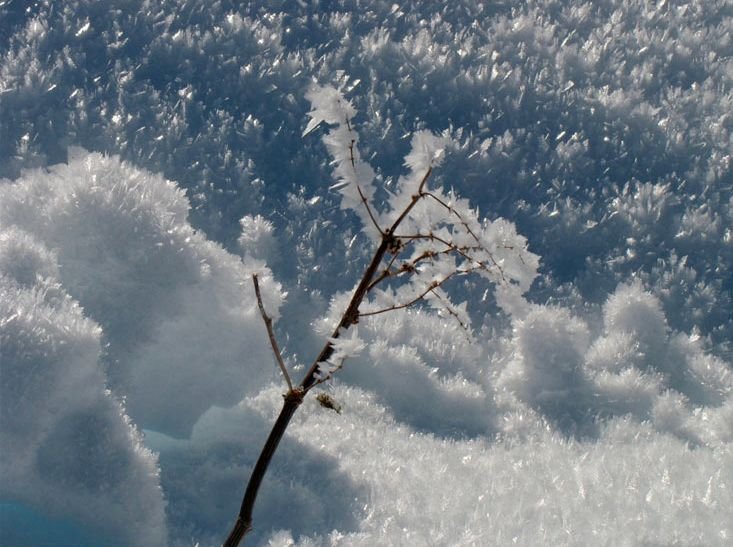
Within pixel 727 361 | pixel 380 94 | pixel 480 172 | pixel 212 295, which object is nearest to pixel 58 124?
pixel 212 295

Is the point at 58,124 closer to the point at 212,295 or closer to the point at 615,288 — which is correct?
the point at 212,295

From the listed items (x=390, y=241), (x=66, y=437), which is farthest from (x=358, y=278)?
(x=390, y=241)

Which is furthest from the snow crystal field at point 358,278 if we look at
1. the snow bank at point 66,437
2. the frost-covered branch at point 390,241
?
the frost-covered branch at point 390,241

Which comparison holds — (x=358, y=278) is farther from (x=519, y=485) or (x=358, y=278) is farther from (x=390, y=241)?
(x=390, y=241)

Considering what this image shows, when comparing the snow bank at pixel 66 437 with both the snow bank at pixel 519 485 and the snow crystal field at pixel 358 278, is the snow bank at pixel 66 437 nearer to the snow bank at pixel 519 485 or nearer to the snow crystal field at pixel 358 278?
the snow crystal field at pixel 358 278

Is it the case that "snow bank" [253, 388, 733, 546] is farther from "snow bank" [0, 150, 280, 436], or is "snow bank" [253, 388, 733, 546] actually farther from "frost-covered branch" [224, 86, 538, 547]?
"frost-covered branch" [224, 86, 538, 547]

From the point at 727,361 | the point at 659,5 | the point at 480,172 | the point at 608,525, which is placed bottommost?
the point at 608,525

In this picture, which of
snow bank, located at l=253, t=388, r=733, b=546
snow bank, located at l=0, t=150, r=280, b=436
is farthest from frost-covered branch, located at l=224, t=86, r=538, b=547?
snow bank, located at l=0, t=150, r=280, b=436

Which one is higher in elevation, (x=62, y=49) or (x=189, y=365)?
(x=62, y=49)
